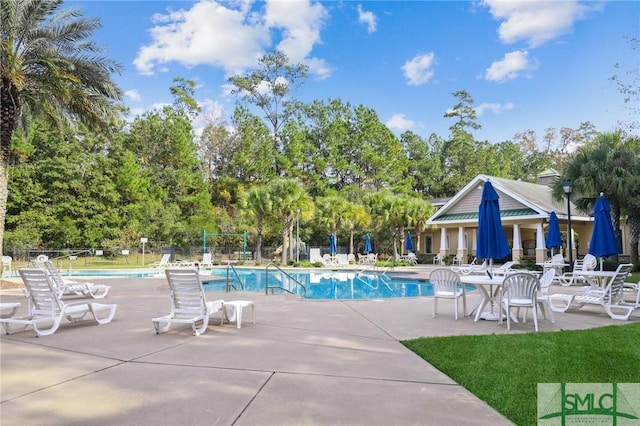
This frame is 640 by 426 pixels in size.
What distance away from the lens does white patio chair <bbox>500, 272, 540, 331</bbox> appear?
6832 mm

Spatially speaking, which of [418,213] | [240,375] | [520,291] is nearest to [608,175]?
[418,213]

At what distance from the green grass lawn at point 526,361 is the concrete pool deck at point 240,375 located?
0.20 m

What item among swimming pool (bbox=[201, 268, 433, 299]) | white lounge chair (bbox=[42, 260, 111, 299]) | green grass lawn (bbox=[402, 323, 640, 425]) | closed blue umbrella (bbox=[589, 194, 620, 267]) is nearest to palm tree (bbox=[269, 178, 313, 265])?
swimming pool (bbox=[201, 268, 433, 299])

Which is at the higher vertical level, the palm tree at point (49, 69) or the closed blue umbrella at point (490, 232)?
the palm tree at point (49, 69)

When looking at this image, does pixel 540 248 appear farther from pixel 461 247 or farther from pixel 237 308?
pixel 237 308

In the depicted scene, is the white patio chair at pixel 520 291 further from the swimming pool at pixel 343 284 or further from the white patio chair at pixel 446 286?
the swimming pool at pixel 343 284

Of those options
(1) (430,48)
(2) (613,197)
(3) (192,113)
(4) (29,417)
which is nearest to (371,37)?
(1) (430,48)

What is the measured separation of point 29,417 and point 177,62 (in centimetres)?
4130

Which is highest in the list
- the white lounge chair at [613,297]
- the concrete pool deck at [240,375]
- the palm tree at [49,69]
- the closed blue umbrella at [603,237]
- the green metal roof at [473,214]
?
the palm tree at [49,69]

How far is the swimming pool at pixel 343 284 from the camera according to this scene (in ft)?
47.8

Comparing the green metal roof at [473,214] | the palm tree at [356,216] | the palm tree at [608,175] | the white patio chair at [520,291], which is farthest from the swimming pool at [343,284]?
the green metal roof at [473,214]

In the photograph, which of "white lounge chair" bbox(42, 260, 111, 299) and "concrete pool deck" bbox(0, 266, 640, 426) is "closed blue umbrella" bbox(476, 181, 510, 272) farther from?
"white lounge chair" bbox(42, 260, 111, 299)

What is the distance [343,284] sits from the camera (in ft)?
59.1

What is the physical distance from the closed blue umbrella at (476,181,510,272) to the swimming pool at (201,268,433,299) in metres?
4.60
